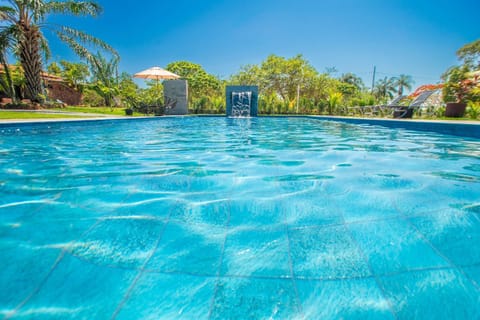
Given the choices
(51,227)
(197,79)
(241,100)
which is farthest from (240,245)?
(197,79)

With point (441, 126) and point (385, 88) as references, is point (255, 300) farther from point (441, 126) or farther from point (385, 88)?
point (385, 88)

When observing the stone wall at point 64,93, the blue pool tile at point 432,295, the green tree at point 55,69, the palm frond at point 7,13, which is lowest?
the blue pool tile at point 432,295

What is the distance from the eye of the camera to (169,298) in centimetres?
99

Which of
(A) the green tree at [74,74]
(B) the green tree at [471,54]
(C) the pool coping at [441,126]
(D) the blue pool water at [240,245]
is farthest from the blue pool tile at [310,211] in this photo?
(B) the green tree at [471,54]

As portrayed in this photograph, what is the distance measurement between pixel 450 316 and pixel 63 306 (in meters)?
1.51

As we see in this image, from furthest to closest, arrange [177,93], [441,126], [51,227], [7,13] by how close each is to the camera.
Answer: [177,93] → [7,13] → [441,126] → [51,227]

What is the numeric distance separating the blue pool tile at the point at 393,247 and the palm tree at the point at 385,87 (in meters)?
50.8

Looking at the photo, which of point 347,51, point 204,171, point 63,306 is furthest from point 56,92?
point 347,51

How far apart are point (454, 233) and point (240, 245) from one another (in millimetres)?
1271

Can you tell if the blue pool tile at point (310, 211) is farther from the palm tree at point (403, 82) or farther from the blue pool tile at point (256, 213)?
the palm tree at point (403, 82)

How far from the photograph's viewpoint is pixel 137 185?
2.26 meters

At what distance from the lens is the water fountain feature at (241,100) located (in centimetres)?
1633

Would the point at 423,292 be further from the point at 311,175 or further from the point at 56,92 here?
the point at 56,92

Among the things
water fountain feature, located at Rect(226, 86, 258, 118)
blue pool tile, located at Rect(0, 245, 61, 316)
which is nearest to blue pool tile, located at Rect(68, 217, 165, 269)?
blue pool tile, located at Rect(0, 245, 61, 316)
